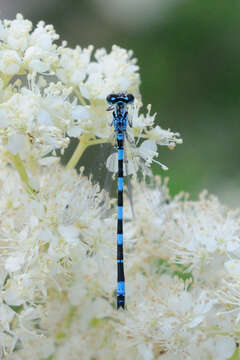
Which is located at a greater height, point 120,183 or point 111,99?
point 111,99

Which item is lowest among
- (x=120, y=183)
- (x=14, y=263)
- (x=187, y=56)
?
(x=14, y=263)

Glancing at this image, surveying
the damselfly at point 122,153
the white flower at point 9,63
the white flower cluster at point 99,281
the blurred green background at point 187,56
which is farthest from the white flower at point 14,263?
the blurred green background at point 187,56

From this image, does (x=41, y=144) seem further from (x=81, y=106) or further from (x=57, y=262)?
(x=57, y=262)

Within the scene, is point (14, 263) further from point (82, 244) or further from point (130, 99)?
point (130, 99)

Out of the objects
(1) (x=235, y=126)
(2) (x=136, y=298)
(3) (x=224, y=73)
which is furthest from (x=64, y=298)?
(3) (x=224, y=73)

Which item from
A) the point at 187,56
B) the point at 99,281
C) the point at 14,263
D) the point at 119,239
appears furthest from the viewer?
the point at 187,56

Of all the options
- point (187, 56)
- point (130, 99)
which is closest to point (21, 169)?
point (130, 99)
